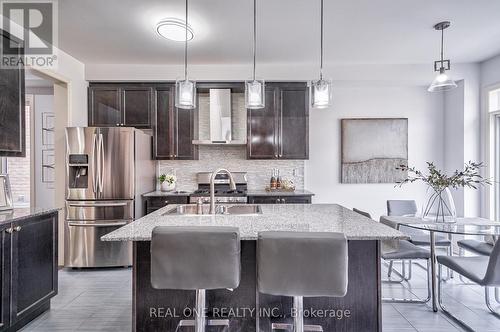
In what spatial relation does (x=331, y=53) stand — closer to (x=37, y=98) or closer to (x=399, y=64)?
(x=399, y=64)

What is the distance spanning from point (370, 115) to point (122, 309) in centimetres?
430

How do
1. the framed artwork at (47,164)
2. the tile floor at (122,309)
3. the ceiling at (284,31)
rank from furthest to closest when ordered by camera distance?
the framed artwork at (47,164), the ceiling at (284,31), the tile floor at (122,309)

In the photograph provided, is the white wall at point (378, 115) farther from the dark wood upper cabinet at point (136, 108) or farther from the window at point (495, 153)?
the dark wood upper cabinet at point (136, 108)

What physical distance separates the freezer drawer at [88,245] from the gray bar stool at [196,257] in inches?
98.3

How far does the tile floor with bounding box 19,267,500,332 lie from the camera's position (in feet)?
7.98

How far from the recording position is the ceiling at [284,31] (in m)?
2.80

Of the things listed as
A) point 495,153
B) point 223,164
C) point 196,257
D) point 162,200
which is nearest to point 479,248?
point 495,153

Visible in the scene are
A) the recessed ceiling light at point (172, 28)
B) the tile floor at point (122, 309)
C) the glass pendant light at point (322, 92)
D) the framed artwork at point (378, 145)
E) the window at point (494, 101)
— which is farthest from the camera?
the framed artwork at point (378, 145)

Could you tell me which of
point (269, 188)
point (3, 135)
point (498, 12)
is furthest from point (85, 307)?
point (498, 12)

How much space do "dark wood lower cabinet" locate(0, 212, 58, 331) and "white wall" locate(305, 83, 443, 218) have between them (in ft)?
11.6

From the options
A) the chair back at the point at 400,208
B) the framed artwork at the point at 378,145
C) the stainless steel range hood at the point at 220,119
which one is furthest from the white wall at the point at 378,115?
the stainless steel range hood at the point at 220,119

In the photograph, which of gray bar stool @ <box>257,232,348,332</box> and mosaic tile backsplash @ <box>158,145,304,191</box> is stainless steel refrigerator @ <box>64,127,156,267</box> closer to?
mosaic tile backsplash @ <box>158,145,304,191</box>

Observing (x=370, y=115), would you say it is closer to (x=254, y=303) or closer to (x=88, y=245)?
(x=254, y=303)

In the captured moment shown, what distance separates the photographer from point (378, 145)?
473 cm
